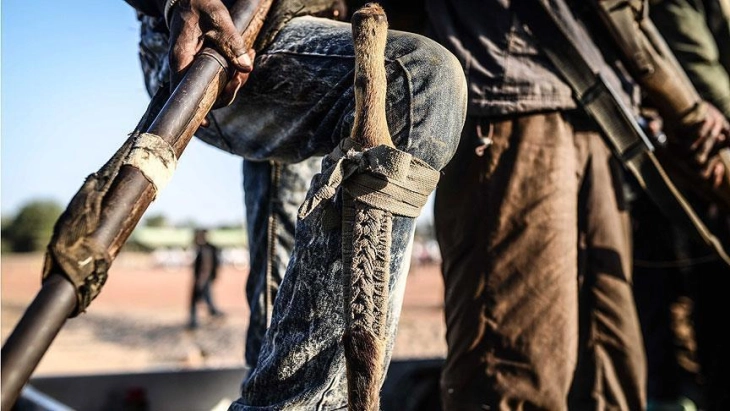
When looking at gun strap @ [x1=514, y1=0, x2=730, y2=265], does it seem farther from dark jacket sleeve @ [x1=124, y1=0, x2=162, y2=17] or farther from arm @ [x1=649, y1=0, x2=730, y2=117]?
dark jacket sleeve @ [x1=124, y1=0, x2=162, y2=17]

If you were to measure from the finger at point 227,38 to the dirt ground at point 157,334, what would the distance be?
286 centimetres

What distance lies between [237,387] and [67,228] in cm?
264

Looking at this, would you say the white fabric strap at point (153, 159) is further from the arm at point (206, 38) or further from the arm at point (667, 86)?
the arm at point (667, 86)

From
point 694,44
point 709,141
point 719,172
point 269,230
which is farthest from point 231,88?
point 694,44

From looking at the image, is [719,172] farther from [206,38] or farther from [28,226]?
[28,226]

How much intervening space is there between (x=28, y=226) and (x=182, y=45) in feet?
208

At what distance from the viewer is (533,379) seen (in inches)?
78.4

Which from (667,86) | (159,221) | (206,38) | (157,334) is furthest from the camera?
(159,221)

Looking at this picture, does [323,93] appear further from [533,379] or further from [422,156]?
[533,379]

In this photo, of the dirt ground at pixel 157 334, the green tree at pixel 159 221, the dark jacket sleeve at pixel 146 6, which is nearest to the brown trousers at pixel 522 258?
the dark jacket sleeve at pixel 146 6

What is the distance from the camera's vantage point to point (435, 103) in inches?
54.9

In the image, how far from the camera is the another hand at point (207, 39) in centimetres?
140

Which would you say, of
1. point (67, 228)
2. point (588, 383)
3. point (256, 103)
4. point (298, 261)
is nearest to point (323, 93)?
point (256, 103)

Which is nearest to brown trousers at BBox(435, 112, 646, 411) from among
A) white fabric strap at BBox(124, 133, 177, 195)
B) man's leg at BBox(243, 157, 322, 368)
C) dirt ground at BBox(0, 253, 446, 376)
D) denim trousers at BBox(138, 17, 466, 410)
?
man's leg at BBox(243, 157, 322, 368)
